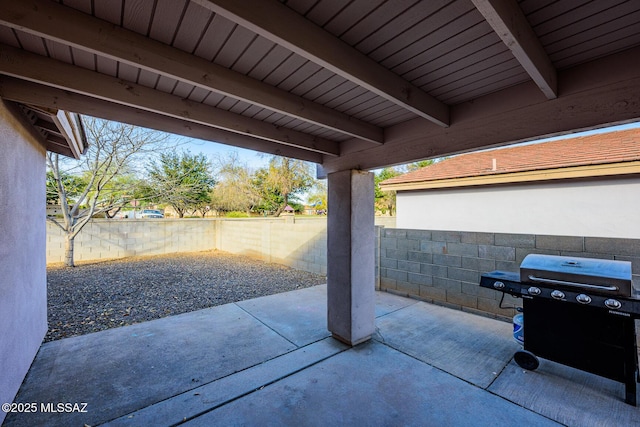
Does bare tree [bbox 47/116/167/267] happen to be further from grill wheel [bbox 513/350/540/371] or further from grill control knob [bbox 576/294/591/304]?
grill control knob [bbox 576/294/591/304]

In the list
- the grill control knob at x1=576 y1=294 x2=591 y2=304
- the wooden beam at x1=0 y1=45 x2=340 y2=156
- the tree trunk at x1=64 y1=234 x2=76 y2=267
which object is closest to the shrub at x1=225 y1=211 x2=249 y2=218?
the tree trunk at x1=64 y1=234 x2=76 y2=267

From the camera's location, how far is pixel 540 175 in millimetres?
4727

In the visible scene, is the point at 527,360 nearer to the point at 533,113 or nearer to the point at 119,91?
the point at 533,113

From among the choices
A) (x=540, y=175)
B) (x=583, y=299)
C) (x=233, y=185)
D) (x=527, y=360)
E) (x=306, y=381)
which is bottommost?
(x=306, y=381)

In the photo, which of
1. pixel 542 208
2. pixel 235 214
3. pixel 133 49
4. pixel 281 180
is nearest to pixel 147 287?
pixel 133 49

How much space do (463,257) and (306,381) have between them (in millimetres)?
2979

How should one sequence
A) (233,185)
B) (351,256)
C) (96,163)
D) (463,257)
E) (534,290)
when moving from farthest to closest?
(233,185) < (96,163) < (463,257) < (351,256) < (534,290)

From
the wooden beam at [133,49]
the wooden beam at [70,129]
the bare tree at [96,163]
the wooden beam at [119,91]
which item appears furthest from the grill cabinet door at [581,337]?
the bare tree at [96,163]

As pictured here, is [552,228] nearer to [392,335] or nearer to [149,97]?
[392,335]

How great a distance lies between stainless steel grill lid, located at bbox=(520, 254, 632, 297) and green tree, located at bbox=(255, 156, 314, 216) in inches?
533

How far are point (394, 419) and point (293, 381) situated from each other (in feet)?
2.98

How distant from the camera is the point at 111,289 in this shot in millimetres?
5441

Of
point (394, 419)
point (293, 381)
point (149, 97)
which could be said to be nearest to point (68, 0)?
point (149, 97)

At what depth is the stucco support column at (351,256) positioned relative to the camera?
10.1ft
